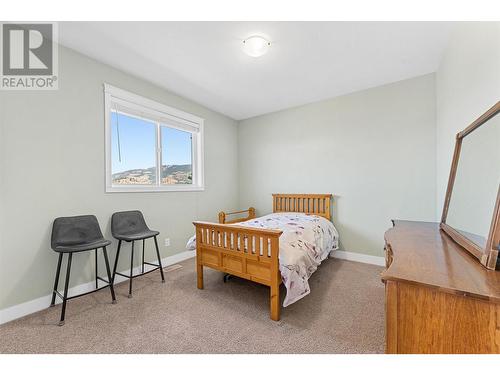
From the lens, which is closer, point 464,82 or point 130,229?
point 464,82

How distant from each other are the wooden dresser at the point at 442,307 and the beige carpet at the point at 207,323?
754mm

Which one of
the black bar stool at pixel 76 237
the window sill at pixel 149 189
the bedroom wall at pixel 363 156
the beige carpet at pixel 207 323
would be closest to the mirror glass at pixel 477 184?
the beige carpet at pixel 207 323

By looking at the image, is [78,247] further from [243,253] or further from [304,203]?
[304,203]

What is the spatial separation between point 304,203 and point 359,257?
1.12 meters

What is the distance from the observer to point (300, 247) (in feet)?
6.68

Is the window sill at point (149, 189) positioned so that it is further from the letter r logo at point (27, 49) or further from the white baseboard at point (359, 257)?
the white baseboard at point (359, 257)

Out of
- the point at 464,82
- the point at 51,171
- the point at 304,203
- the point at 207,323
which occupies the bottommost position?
the point at 207,323

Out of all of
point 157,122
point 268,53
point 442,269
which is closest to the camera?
point 442,269

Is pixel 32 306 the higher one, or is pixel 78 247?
pixel 78 247

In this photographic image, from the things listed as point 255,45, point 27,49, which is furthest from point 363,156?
point 27,49

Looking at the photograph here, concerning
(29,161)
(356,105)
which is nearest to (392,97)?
(356,105)

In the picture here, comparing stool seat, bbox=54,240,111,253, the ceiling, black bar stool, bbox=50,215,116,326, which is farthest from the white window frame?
stool seat, bbox=54,240,111,253

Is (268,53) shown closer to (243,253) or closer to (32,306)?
(243,253)

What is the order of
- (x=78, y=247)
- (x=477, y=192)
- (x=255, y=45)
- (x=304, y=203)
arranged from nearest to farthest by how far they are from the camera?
(x=477, y=192) < (x=78, y=247) < (x=255, y=45) < (x=304, y=203)
